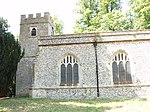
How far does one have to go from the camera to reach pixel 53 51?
56.9 ft

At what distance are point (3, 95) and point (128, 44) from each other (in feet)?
43.6

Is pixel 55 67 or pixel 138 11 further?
pixel 138 11

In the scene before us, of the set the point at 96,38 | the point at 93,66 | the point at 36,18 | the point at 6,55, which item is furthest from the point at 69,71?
the point at 36,18

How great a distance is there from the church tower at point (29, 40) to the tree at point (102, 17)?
216 inches

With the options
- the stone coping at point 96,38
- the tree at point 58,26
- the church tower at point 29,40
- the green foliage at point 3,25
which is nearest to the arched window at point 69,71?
the stone coping at point 96,38

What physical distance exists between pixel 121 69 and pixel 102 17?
12096 mm

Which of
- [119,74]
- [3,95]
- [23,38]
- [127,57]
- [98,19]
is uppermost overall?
[98,19]

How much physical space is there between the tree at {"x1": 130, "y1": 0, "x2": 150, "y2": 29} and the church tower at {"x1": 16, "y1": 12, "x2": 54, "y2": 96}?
10.3 m

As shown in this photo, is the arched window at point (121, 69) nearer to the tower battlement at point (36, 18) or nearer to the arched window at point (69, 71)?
the arched window at point (69, 71)

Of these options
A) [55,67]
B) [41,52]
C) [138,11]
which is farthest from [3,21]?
[138,11]

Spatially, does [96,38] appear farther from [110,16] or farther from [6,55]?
[110,16]

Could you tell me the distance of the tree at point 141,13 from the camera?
2283 cm

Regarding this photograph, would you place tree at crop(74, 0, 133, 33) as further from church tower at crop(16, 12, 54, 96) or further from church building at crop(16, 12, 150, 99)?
church building at crop(16, 12, 150, 99)

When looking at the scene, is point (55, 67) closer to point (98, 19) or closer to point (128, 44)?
point (128, 44)
